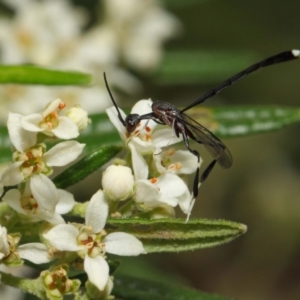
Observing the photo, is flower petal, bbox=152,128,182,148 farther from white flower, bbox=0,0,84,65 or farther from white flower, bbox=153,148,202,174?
white flower, bbox=0,0,84,65

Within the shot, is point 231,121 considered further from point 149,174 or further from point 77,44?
point 77,44

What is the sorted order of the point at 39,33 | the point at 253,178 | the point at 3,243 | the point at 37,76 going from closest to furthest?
the point at 3,243 → the point at 37,76 → the point at 39,33 → the point at 253,178

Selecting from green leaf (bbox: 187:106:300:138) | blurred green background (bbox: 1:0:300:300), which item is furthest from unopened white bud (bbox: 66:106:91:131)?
blurred green background (bbox: 1:0:300:300)

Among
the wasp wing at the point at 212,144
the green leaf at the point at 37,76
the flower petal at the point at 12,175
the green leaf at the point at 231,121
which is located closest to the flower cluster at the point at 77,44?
the green leaf at the point at 231,121

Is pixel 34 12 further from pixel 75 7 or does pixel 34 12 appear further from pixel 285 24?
pixel 285 24

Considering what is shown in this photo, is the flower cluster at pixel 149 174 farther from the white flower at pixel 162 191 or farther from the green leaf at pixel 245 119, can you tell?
the green leaf at pixel 245 119

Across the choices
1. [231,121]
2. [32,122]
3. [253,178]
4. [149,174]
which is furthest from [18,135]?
[253,178]
